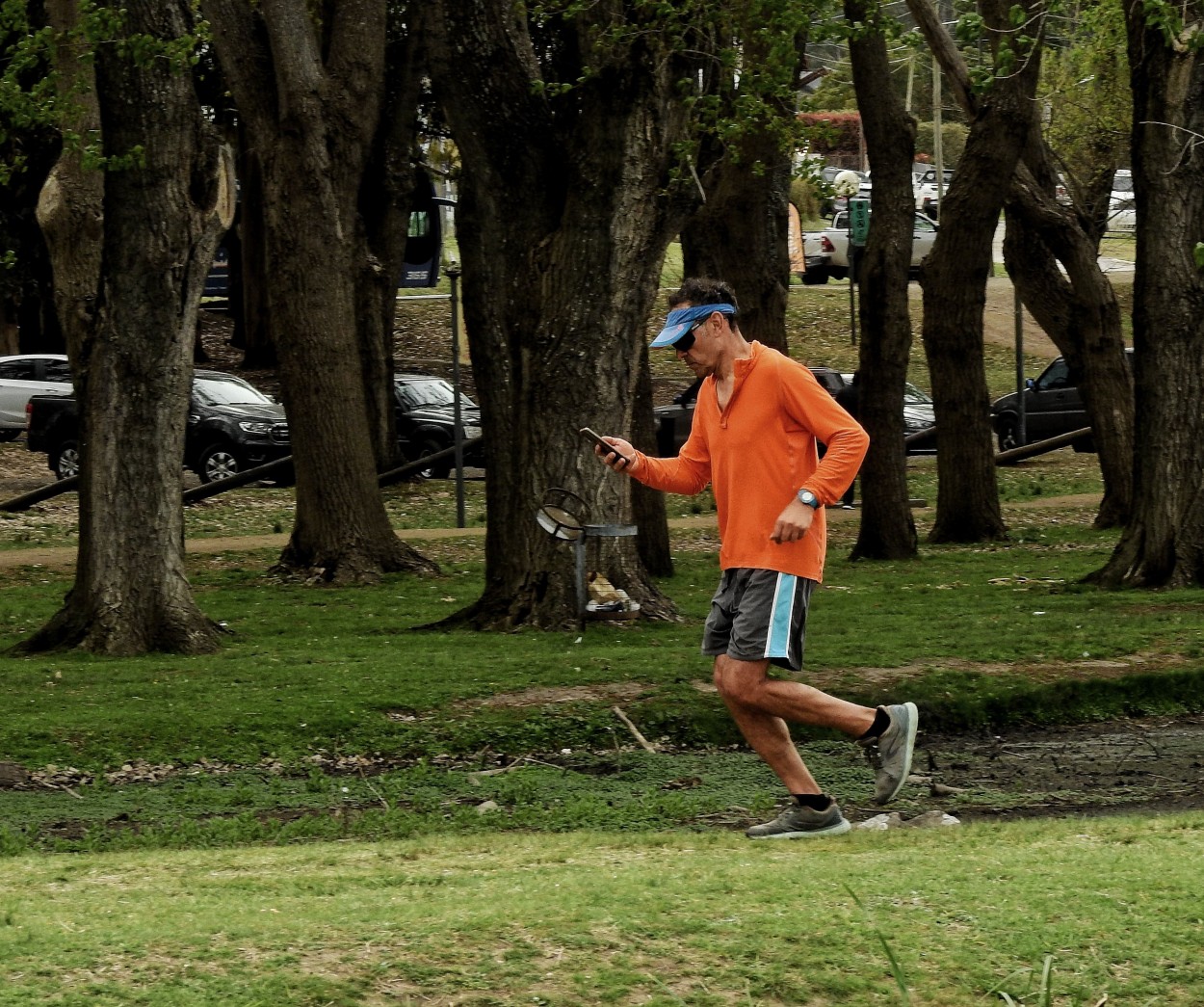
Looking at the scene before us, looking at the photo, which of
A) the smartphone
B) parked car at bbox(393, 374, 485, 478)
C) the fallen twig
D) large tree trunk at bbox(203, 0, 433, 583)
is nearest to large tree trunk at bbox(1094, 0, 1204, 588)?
the fallen twig

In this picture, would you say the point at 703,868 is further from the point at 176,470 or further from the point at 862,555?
the point at 862,555

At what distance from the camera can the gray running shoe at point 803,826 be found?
7.13m

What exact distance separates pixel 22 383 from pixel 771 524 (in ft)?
101

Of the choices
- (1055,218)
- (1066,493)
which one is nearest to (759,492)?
(1055,218)

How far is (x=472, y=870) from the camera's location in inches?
253

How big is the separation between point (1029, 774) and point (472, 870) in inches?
141

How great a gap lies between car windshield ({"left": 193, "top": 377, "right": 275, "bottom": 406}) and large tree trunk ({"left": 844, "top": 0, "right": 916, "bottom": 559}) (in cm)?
1446

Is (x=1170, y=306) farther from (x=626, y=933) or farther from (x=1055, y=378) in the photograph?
(x=1055, y=378)

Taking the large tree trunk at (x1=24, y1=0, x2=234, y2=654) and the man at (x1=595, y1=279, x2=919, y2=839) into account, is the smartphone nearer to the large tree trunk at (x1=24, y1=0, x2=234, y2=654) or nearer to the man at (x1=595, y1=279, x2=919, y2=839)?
the man at (x1=595, y1=279, x2=919, y2=839)

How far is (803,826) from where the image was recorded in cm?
714

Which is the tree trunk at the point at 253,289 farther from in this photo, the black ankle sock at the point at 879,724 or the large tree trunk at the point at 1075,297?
the black ankle sock at the point at 879,724

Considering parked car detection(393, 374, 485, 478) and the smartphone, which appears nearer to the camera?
the smartphone

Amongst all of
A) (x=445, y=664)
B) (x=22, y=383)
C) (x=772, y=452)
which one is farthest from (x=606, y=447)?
(x=22, y=383)

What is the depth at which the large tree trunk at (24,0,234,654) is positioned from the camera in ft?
40.1
